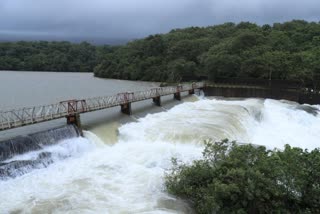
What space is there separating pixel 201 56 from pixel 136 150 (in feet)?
131

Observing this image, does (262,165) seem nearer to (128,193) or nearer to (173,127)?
(128,193)

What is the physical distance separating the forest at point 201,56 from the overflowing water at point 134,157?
16887 millimetres

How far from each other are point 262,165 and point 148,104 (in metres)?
23.1

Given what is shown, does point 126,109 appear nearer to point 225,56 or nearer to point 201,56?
point 225,56

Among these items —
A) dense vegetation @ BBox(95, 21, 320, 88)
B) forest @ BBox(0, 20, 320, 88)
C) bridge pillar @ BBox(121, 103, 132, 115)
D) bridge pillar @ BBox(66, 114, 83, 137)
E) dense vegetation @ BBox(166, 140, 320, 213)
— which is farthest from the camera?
forest @ BBox(0, 20, 320, 88)

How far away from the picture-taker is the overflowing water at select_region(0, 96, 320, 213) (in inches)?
570

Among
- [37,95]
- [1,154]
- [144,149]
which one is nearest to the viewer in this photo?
[1,154]

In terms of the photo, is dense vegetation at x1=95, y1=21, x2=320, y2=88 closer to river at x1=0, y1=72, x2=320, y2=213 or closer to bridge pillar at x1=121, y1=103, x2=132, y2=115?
river at x1=0, y1=72, x2=320, y2=213

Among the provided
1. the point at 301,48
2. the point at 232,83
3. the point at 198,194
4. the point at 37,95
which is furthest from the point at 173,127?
the point at 301,48

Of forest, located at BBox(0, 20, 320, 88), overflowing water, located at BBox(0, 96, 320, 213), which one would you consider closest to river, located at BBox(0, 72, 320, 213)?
overflowing water, located at BBox(0, 96, 320, 213)

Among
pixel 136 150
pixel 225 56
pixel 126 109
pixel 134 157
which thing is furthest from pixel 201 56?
pixel 134 157

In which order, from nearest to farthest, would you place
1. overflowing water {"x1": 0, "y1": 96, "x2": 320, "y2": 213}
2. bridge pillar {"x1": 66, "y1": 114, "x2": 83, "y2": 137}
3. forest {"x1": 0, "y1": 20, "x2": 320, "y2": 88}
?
overflowing water {"x1": 0, "y1": 96, "x2": 320, "y2": 213} → bridge pillar {"x1": 66, "y1": 114, "x2": 83, "y2": 137} → forest {"x1": 0, "y1": 20, "x2": 320, "y2": 88}

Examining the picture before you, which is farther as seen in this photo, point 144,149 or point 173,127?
point 173,127

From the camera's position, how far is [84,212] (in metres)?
13.6
